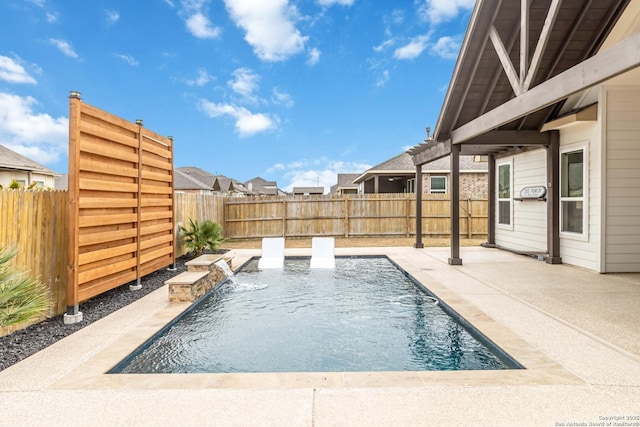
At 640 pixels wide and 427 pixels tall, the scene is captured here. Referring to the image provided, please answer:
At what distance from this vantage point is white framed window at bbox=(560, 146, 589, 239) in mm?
7715

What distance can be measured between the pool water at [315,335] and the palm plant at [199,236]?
2.92 metres

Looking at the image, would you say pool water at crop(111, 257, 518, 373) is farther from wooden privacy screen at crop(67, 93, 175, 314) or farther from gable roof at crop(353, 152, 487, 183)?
gable roof at crop(353, 152, 487, 183)

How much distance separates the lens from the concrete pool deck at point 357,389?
100 inches

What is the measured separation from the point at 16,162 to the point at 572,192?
20369 mm

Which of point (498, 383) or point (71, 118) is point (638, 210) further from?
point (71, 118)

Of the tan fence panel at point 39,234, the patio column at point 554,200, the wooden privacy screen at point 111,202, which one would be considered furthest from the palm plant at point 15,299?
the patio column at point 554,200

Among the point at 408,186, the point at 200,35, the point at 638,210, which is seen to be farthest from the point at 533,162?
the point at 200,35

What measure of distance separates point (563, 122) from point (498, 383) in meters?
6.71

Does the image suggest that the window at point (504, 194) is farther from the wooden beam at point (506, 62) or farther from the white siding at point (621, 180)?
the wooden beam at point (506, 62)

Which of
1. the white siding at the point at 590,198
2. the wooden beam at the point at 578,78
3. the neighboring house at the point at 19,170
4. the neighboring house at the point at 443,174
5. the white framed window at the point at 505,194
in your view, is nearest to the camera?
the wooden beam at the point at 578,78

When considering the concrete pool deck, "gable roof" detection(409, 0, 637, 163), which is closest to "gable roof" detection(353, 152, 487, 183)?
"gable roof" detection(409, 0, 637, 163)

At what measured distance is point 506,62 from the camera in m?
5.68

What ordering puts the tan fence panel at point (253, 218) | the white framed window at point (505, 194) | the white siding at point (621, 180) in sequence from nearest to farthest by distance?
the white siding at point (621, 180) < the white framed window at point (505, 194) < the tan fence panel at point (253, 218)

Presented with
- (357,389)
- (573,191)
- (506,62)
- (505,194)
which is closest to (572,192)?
(573,191)
